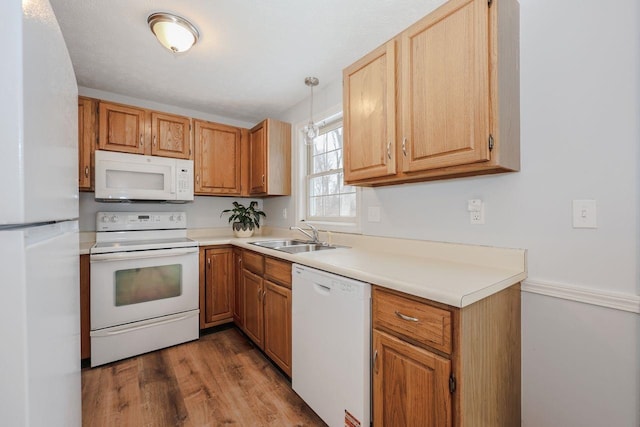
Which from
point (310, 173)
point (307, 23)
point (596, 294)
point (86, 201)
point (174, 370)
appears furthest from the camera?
point (310, 173)

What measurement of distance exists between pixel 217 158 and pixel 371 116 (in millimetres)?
1961

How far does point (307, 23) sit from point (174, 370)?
2584mm

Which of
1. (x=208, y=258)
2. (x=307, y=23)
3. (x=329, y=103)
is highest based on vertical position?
(x=307, y=23)

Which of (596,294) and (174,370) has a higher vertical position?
(596,294)

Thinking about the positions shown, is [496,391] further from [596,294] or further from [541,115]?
[541,115]

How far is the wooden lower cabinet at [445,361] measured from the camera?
96 cm

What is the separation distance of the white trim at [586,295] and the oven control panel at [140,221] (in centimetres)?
303

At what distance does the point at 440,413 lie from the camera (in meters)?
0.99

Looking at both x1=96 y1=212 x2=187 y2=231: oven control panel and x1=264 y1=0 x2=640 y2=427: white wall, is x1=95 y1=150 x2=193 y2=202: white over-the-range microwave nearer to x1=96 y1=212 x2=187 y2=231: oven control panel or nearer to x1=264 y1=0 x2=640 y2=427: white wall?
x1=96 y1=212 x2=187 y2=231: oven control panel

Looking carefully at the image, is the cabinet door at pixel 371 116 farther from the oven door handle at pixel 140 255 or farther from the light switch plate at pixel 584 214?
the oven door handle at pixel 140 255

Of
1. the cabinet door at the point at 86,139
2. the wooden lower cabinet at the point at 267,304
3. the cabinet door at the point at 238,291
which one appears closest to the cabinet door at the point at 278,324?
the wooden lower cabinet at the point at 267,304

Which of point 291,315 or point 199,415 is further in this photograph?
point 291,315

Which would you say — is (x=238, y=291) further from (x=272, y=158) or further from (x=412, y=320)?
(x=412, y=320)

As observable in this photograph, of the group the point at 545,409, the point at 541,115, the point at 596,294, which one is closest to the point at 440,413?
the point at 545,409
